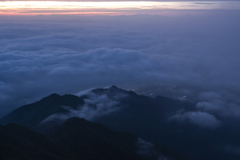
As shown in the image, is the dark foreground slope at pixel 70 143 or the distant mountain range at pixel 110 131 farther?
the distant mountain range at pixel 110 131

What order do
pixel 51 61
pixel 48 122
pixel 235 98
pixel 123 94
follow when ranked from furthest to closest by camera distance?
pixel 51 61 < pixel 235 98 < pixel 123 94 < pixel 48 122

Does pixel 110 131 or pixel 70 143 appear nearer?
pixel 70 143

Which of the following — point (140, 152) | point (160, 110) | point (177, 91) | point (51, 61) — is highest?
point (51, 61)

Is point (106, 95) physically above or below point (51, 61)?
below

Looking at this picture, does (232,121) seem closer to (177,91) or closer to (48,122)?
(177,91)

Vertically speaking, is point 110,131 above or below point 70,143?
above

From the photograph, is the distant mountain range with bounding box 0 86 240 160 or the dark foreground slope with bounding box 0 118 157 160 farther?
the distant mountain range with bounding box 0 86 240 160

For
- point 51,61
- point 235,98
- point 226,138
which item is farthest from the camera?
point 51,61

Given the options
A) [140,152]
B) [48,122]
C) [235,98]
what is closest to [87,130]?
[140,152]
